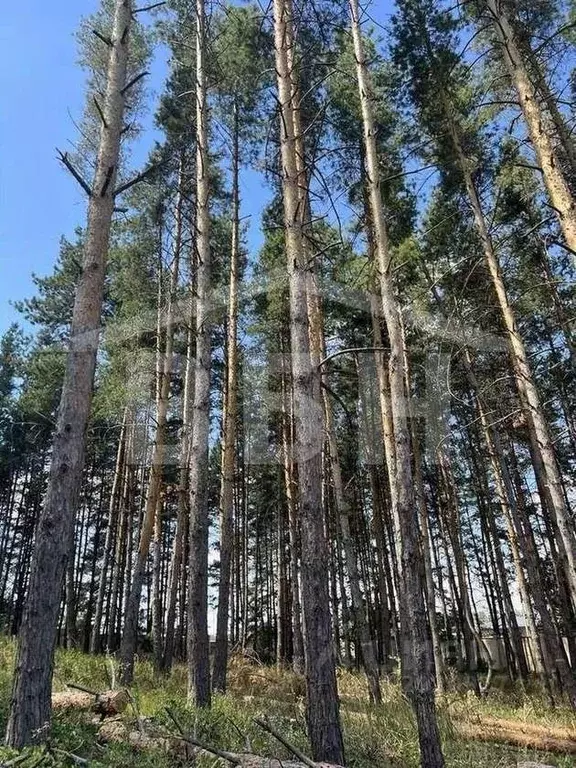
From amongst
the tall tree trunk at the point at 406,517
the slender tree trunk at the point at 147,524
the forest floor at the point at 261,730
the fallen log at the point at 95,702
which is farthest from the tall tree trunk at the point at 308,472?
the slender tree trunk at the point at 147,524

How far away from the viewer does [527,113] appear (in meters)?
6.32

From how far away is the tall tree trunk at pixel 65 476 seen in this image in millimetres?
3543

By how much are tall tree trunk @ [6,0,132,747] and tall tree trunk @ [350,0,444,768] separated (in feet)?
9.38

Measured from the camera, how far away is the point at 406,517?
5082 mm

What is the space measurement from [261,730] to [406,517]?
2.52 m

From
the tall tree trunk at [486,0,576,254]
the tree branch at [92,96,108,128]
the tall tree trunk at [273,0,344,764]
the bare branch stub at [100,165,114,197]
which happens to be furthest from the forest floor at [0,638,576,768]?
the tall tree trunk at [486,0,576,254]

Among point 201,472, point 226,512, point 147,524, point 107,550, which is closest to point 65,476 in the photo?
point 201,472

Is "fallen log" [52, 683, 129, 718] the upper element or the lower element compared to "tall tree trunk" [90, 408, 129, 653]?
lower

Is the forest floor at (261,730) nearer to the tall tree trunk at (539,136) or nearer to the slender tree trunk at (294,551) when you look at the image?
the slender tree trunk at (294,551)

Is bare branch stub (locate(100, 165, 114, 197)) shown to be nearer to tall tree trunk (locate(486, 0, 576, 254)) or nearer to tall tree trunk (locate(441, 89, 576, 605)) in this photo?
tall tree trunk (locate(486, 0, 576, 254))

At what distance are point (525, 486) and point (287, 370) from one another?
8.95 m

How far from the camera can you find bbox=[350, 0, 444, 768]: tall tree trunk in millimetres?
4258

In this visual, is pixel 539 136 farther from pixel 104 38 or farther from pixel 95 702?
pixel 95 702

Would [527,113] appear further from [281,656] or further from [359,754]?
[281,656]
